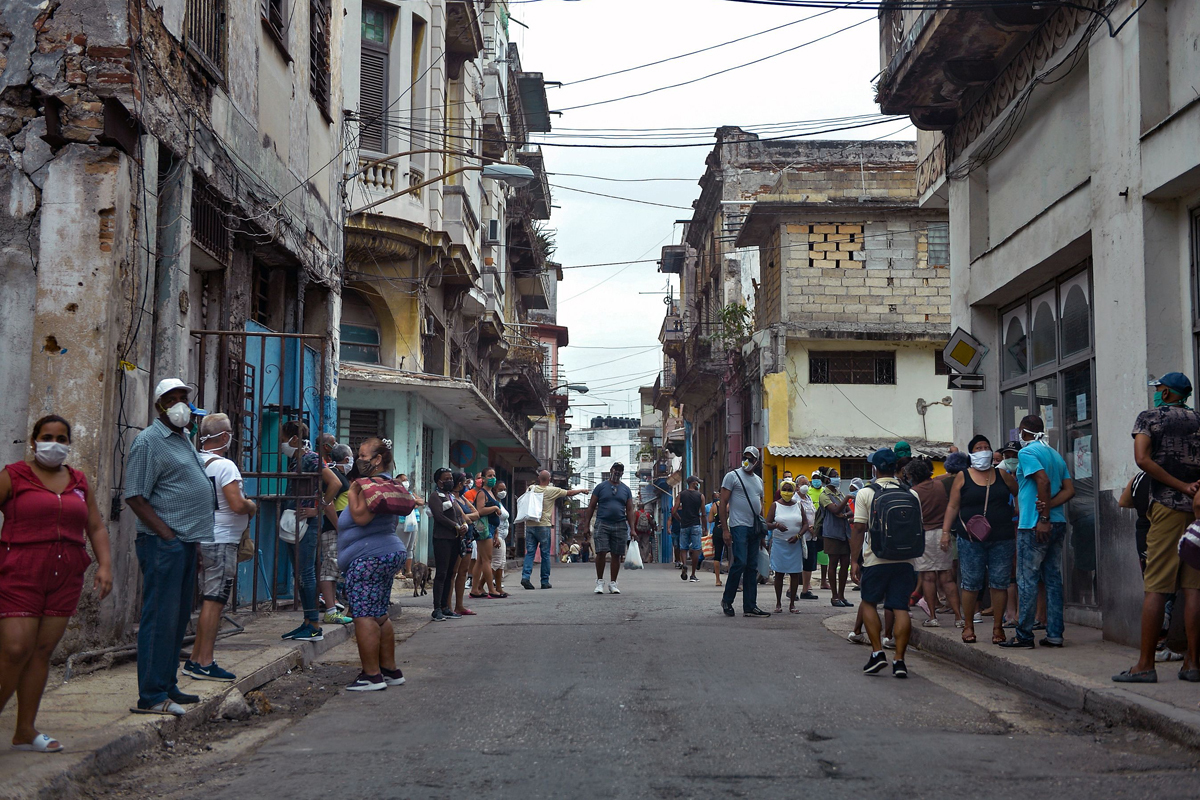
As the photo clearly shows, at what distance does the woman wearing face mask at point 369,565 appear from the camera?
7.87 metres

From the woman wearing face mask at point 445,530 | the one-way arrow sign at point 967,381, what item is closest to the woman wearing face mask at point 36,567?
the woman wearing face mask at point 445,530

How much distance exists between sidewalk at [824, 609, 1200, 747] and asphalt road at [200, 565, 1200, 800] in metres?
0.15

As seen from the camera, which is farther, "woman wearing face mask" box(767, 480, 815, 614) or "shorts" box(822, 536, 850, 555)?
"shorts" box(822, 536, 850, 555)

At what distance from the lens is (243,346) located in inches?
482

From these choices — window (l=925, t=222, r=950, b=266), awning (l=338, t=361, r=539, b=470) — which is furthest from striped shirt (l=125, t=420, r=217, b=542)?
window (l=925, t=222, r=950, b=266)

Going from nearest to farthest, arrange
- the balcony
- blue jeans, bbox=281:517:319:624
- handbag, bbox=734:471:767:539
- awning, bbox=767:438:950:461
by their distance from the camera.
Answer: blue jeans, bbox=281:517:319:624
the balcony
handbag, bbox=734:471:767:539
awning, bbox=767:438:950:461

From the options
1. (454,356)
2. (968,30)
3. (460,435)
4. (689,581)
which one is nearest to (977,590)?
(968,30)

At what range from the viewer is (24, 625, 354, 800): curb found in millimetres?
4941

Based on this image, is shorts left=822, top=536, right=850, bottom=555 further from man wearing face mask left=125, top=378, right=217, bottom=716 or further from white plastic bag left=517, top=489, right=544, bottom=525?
man wearing face mask left=125, top=378, right=217, bottom=716

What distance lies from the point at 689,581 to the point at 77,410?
14783 millimetres

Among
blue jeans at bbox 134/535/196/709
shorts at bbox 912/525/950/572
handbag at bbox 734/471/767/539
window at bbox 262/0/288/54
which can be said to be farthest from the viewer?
handbag at bbox 734/471/767/539

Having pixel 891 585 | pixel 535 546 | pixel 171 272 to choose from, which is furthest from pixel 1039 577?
pixel 535 546

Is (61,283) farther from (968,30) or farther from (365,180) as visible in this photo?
(365,180)

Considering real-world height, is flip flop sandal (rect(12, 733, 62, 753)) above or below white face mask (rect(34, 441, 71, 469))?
below
